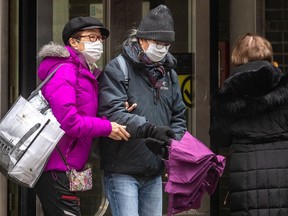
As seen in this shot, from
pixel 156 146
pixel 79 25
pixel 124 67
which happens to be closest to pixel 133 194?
pixel 156 146

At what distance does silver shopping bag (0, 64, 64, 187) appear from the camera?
4.80 metres

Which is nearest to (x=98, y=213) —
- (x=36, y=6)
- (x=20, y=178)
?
(x=36, y=6)

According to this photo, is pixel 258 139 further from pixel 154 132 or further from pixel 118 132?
pixel 118 132

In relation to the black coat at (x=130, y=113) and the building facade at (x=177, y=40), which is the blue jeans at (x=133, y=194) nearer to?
the black coat at (x=130, y=113)

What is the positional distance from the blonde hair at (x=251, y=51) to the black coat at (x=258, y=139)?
8 centimetres

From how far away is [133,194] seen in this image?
195 inches

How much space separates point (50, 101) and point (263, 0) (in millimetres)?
2748

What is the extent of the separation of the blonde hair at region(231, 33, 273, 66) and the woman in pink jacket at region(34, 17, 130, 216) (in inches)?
33.9

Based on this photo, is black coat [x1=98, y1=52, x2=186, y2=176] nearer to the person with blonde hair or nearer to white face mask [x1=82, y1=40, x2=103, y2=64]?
white face mask [x1=82, y1=40, x2=103, y2=64]

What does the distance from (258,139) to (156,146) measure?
65 centimetres

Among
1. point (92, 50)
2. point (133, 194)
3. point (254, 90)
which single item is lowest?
point (133, 194)

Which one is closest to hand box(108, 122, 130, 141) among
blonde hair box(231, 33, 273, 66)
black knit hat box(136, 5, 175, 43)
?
black knit hat box(136, 5, 175, 43)

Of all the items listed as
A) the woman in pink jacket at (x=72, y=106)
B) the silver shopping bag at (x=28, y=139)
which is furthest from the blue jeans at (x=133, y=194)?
the silver shopping bag at (x=28, y=139)

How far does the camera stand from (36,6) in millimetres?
6730
